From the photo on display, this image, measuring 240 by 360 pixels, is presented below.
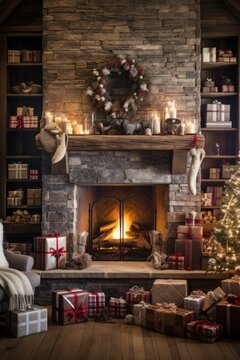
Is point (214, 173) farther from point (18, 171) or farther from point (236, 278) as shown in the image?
point (18, 171)

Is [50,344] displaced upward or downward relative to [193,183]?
downward

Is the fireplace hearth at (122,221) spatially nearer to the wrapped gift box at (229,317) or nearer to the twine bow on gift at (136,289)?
the twine bow on gift at (136,289)

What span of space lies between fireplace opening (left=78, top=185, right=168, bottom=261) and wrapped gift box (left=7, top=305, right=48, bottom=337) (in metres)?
1.96

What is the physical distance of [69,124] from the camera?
5941 mm

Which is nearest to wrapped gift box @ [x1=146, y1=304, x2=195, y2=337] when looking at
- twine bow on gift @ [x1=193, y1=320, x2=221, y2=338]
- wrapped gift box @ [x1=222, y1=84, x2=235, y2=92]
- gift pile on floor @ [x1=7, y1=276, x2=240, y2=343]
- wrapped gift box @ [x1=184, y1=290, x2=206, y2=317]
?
gift pile on floor @ [x1=7, y1=276, x2=240, y2=343]

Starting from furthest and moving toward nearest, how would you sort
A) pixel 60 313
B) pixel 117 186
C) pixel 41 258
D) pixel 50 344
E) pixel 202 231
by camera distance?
pixel 117 186 < pixel 202 231 < pixel 41 258 < pixel 60 313 < pixel 50 344

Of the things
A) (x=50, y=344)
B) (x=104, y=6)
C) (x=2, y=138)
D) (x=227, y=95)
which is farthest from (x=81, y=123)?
(x=50, y=344)

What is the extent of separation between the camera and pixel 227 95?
6.46 m

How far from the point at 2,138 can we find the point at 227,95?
9.37 feet

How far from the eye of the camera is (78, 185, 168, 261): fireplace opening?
647 centimetres

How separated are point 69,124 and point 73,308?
84.4 inches

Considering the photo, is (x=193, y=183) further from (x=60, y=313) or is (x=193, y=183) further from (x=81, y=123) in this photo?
(x=60, y=313)

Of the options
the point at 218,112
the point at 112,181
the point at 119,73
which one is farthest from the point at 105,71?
the point at 218,112

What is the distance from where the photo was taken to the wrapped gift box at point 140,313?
188 inches
